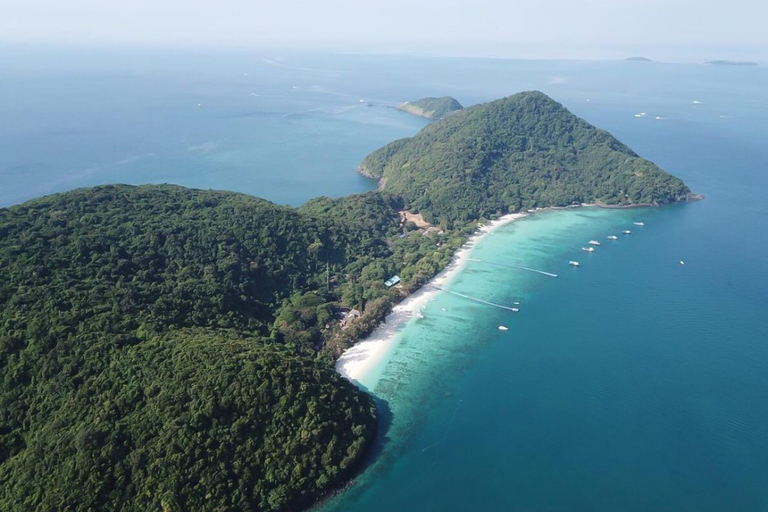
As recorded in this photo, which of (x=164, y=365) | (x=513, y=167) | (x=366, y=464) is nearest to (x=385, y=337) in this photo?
(x=366, y=464)

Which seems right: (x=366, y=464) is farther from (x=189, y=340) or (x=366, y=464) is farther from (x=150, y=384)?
(x=189, y=340)

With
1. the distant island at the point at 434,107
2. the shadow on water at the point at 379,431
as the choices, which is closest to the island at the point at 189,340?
the shadow on water at the point at 379,431

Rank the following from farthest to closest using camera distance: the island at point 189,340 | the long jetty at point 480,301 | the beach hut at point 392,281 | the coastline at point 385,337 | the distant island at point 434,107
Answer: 1. the distant island at point 434,107
2. the beach hut at point 392,281
3. the long jetty at point 480,301
4. the coastline at point 385,337
5. the island at point 189,340

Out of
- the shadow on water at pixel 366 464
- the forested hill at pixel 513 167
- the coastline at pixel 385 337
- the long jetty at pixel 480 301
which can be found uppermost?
the forested hill at pixel 513 167

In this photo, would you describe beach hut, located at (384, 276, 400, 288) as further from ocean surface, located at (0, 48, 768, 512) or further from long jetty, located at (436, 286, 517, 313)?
ocean surface, located at (0, 48, 768, 512)

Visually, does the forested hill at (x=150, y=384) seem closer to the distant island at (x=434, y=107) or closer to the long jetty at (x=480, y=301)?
the long jetty at (x=480, y=301)

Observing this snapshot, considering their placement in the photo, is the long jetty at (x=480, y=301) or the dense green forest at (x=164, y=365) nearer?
the dense green forest at (x=164, y=365)
